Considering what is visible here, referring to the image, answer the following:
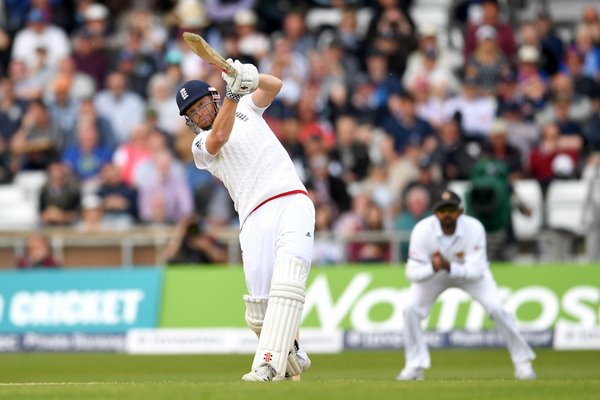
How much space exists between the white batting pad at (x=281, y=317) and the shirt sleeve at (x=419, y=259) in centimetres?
345

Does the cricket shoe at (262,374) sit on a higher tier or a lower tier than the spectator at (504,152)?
lower

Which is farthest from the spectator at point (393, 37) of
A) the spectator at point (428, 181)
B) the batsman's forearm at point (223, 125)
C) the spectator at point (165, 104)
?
→ the batsman's forearm at point (223, 125)

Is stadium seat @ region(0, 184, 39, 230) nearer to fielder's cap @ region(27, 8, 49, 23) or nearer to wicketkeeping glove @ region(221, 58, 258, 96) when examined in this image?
fielder's cap @ region(27, 8, 49, 23)

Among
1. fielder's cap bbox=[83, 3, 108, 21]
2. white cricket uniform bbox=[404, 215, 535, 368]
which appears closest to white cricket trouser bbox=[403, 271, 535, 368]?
white cricket uniform bbox=[404, 215, 535, 368]

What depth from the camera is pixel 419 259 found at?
12.6m

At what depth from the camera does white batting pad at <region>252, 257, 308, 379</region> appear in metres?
9.18

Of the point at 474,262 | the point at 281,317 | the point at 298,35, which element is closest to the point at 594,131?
the point at 298,35

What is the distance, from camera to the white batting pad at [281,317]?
9.18 meters

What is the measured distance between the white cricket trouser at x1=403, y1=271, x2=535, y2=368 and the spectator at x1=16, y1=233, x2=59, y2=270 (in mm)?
6131

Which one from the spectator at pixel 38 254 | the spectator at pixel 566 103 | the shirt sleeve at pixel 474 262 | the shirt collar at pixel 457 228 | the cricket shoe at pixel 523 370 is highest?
the spectator at pixel 566 103

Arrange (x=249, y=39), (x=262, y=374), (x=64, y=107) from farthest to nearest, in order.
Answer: (x=249, y=39)
(x=64, y=107)
(x=262, y=374)

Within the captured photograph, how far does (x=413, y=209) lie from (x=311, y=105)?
8.57 ft

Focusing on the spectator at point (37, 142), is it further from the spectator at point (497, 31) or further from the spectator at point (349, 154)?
the spectator at point (497, 31)

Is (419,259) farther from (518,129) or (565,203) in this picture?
(518,129)
